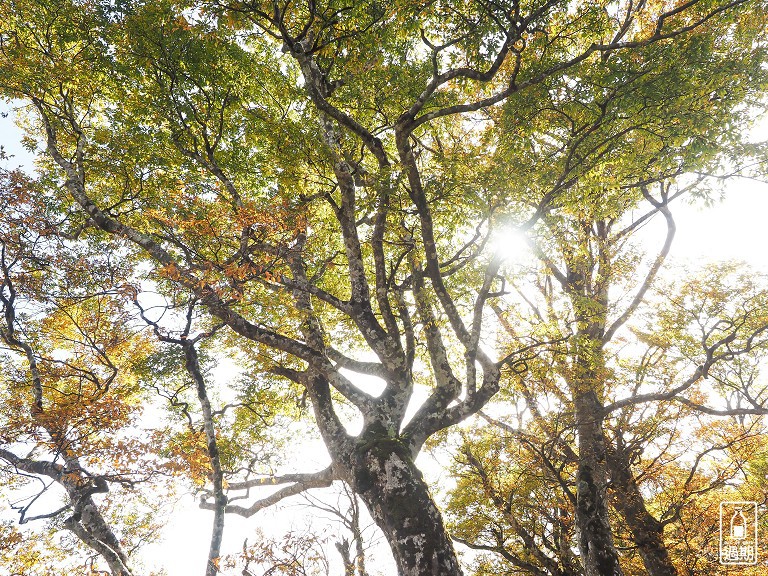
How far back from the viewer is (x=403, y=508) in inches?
232

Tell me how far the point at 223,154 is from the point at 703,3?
10.3 m

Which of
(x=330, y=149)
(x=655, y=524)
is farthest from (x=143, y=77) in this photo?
(x=655, y=524)

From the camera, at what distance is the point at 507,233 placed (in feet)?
27.3

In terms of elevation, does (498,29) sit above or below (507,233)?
above

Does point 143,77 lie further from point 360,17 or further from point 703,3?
point 703,3

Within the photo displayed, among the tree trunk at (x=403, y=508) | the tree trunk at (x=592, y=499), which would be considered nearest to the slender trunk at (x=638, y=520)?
the tree trunk at (x=592, y=499)

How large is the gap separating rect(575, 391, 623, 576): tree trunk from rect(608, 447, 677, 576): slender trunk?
89cm

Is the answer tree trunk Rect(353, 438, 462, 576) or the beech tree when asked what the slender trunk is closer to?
the beech tree

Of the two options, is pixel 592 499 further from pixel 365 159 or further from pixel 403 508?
pixel 365 159

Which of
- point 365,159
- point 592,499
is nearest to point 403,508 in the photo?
point 592,499

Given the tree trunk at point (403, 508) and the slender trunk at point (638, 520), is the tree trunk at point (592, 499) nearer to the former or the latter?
the slender trunk at point (638, 520)

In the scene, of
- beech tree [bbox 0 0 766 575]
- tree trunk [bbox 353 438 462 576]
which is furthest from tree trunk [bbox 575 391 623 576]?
tree trunk [bbox 353 438 462 576]

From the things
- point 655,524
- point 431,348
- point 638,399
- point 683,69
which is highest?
point 683,69

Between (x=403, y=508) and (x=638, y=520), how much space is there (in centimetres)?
943
